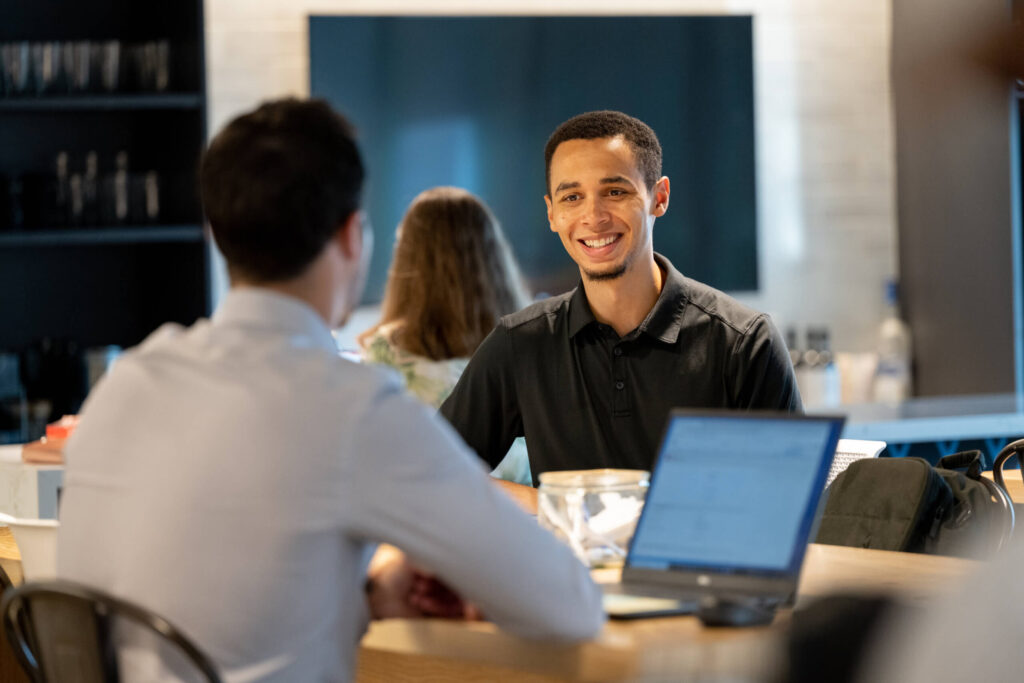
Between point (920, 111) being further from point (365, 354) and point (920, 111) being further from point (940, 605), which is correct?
point (940, 605)

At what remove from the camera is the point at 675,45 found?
17.7 feet

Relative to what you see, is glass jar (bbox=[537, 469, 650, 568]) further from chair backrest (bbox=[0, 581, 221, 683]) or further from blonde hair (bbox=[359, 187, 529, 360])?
blonde hair (bbox=[359, 187, 529, 360])

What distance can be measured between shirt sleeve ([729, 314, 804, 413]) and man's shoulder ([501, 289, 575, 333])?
0.35 metres

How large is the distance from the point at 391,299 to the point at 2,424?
1.63 m

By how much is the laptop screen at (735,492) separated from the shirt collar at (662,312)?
0.85 meters

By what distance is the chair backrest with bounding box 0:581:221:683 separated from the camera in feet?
4.18

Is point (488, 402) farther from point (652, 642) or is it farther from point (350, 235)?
point (652, 642)

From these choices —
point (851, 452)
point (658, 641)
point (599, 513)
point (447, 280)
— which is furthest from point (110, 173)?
point (658, 641)

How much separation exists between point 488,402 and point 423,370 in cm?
107

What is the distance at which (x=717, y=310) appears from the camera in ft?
7.72

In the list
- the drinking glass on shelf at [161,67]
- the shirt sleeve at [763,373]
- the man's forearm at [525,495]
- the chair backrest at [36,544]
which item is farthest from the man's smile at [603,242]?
the drinking glass on shelf at [161,67]

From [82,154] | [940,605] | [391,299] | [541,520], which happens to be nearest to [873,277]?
[391,299]

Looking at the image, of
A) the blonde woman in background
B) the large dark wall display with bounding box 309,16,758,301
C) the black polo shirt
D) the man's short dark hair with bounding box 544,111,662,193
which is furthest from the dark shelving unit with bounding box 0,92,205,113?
the black polo shirt

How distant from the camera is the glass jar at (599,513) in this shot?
1656mm
